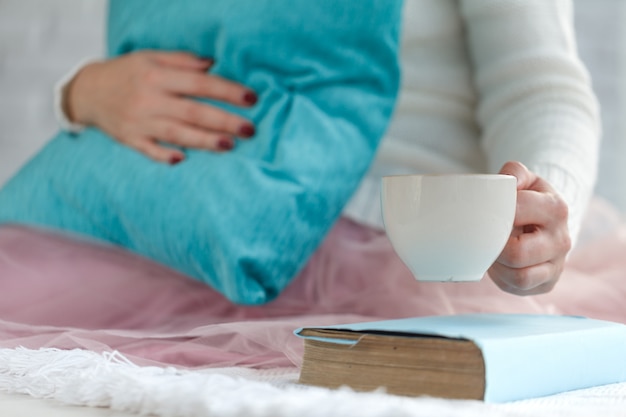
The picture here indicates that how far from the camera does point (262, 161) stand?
0.91m

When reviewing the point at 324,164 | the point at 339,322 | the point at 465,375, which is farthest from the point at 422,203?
the point at 324,164

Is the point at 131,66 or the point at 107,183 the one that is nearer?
the point at 107,183

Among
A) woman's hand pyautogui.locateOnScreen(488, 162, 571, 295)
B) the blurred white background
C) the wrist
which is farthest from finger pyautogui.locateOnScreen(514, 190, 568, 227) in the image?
the blurred white background

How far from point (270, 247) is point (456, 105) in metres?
0.40

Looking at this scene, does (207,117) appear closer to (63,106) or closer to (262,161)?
(262,161)

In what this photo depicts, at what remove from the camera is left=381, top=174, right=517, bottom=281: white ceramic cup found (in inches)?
23.1

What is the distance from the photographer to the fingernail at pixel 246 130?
0.94 metres

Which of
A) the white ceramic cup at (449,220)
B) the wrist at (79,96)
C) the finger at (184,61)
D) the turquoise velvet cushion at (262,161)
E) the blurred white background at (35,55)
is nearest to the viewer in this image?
the white ceramic cup at (449,220)

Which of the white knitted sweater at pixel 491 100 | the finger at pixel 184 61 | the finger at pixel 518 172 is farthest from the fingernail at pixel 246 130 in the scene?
the finger at pixel 518 172

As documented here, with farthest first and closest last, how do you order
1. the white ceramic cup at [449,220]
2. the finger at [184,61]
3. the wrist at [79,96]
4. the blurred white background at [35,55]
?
the blurred white background at [35,55], the wrist at [79,96], the finger at [184,61], the white ceramic cup at [449,220]

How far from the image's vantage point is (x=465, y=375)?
543mm

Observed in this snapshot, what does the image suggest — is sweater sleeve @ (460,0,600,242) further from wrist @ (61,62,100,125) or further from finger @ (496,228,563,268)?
wrist @ (61,62,100,125)

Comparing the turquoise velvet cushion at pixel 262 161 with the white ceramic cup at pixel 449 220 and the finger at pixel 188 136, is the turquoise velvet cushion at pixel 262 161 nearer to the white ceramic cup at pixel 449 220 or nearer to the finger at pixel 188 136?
the finger at pixel 188 136

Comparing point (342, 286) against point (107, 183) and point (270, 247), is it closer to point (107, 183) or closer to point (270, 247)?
point (270, 247)
